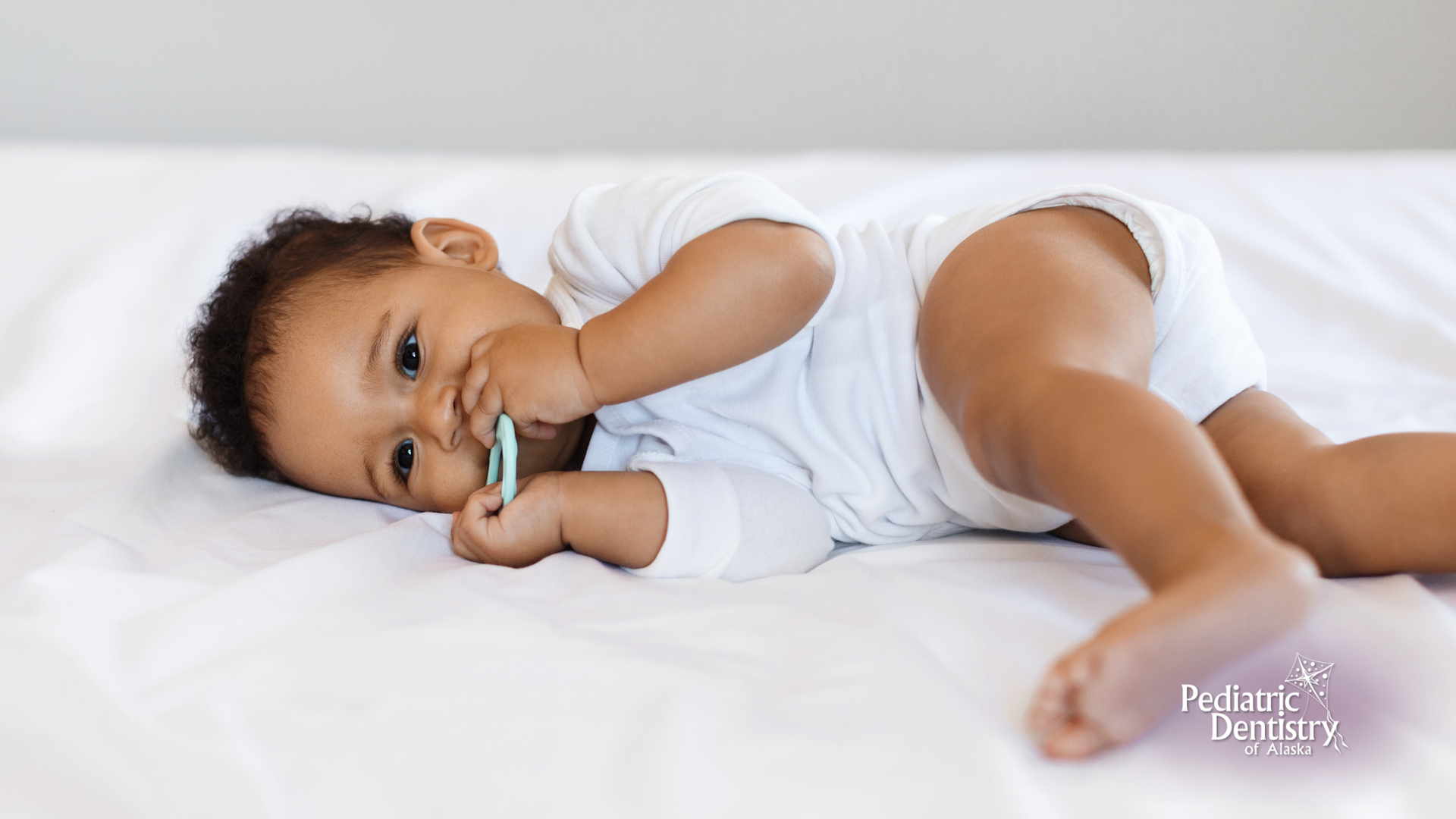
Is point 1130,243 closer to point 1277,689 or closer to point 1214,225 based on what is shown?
point 1277,689

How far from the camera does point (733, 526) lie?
2.96ft

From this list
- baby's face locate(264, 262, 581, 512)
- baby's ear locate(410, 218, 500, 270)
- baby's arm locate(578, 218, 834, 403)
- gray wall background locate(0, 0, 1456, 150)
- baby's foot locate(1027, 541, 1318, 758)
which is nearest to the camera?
baby's foot locate(1027, 541, 1318, 758)

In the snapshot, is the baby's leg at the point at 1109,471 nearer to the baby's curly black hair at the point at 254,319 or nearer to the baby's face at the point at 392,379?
the baby's face at the point at 392,379

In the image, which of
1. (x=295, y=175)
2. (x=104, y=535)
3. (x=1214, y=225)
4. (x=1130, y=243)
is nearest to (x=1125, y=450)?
(x=1130, y=243)

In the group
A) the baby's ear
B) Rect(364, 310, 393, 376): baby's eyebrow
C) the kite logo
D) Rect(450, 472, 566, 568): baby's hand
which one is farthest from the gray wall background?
the kite logo

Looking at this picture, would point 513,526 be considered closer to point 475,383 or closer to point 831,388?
point 475,383

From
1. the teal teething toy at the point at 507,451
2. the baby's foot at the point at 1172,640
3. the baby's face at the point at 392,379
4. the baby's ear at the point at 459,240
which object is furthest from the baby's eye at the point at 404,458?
the baby's foot at the point at 1172,640

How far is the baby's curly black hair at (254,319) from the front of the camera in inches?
39.7

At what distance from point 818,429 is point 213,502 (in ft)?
2.07

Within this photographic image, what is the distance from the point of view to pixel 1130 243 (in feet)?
2.86

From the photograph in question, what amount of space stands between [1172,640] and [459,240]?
0.90 metres

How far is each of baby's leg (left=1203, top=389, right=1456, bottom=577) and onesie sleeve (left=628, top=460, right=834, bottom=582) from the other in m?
0.39

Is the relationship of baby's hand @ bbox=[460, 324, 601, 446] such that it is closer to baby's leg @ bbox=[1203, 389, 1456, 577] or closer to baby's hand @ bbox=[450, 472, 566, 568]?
baby's hand @ bbox=[450, 472, 566, 568]

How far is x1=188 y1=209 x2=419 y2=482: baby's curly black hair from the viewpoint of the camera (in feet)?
3.31
